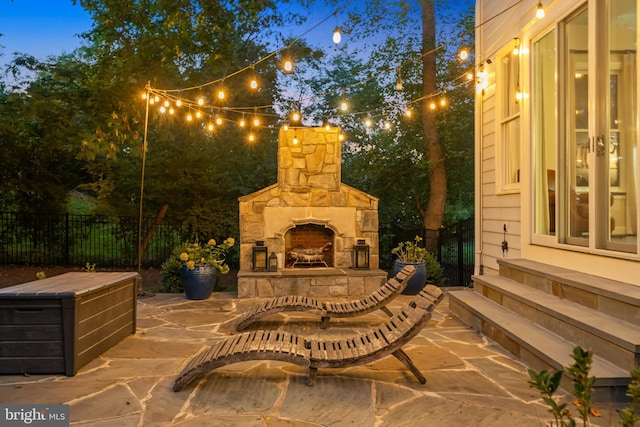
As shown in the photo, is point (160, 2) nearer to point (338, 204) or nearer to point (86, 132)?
point (86, 132)

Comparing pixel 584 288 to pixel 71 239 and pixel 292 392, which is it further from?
pixel 71 239

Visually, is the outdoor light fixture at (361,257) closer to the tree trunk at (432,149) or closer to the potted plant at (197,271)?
the potted plant at (197,271)

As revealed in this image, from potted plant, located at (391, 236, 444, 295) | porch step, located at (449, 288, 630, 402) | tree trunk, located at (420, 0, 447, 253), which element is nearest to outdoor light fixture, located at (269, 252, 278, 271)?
potted plant, located at (391, 236, 444, 295)

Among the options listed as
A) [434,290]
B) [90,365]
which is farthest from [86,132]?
[434,290]

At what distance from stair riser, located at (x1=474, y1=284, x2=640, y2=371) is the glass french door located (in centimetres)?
86

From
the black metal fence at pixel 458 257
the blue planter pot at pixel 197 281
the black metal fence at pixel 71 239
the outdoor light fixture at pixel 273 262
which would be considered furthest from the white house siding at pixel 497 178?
the black metal fence at pixel 71 239

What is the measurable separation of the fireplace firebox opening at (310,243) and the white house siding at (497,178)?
8.59ft

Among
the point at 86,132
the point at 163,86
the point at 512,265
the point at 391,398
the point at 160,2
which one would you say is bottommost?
the point at 391,398

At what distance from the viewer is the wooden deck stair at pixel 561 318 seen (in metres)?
2.89

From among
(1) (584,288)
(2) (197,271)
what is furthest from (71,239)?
(1) (584,288)

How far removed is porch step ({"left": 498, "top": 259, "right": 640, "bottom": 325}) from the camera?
3242 millimetres

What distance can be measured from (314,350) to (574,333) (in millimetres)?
2039

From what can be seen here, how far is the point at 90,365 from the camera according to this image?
12.2 feet

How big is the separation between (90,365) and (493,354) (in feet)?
11.8
